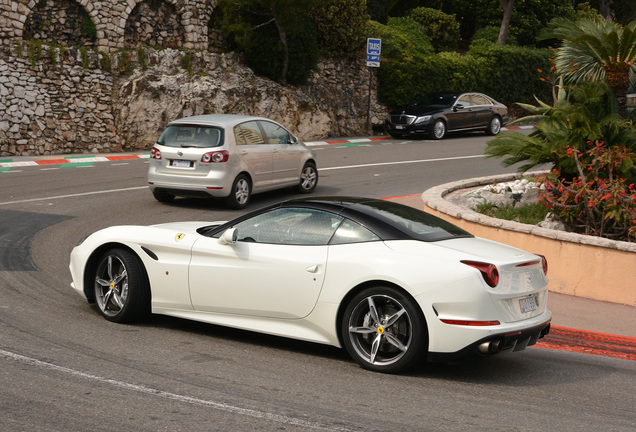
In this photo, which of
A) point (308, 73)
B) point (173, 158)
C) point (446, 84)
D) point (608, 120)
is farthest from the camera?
point (446, 84)

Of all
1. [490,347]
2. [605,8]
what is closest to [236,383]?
[490,347]

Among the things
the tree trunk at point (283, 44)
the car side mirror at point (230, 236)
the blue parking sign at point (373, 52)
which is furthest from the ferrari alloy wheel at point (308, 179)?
the blue parking sign at point (373, 52)

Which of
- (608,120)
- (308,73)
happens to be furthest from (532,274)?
(308,73)

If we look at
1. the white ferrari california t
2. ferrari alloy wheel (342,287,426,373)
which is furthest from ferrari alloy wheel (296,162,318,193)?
ferrari alloy wheel (342,287,426,373)

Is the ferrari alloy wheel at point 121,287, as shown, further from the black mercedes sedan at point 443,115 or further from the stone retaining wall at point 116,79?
the black mercedes sedan at point 443,115

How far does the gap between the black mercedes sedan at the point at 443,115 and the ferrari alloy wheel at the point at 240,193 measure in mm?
14889

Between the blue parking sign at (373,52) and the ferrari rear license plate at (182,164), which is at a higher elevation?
the blue parking sign at (373,52)

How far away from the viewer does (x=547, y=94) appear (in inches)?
1571

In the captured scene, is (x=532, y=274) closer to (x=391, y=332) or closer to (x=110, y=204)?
(x=391, y=332)

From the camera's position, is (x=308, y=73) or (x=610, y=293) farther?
(x=308, y=73)

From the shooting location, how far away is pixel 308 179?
17.3 metres

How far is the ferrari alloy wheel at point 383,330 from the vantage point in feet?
20.9

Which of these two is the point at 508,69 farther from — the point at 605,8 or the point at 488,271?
the point at 488,271

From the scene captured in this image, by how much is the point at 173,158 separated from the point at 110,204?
1601 millimetres
